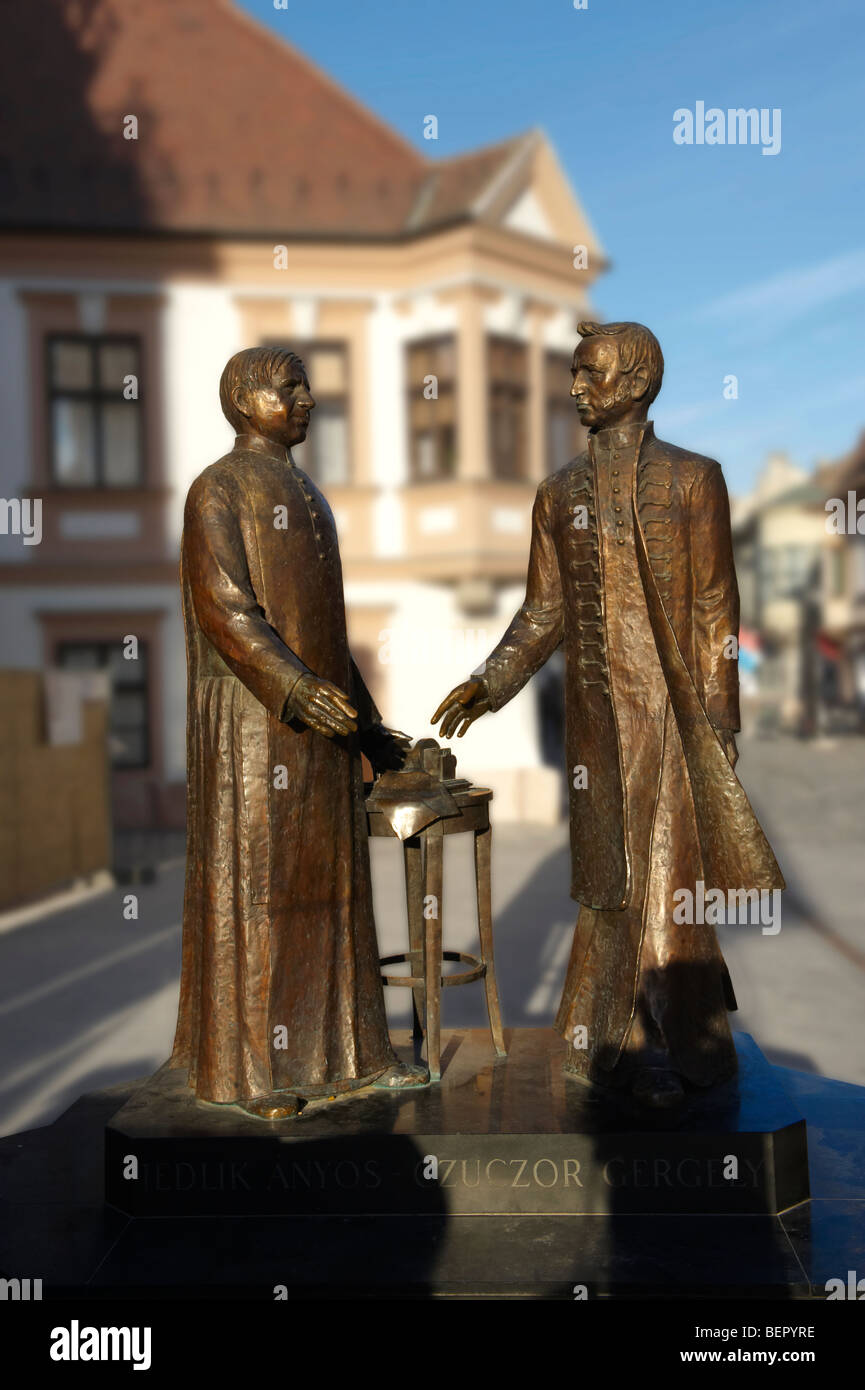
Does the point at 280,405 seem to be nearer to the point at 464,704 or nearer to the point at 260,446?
the point at 260,446

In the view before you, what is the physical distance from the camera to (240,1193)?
3.35m

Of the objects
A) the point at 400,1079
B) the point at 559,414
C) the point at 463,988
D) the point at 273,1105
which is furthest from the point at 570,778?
the point at 559,414

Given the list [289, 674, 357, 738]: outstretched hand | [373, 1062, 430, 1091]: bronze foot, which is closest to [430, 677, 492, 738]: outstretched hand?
[289, 674, 357, 738]: outstretched hand

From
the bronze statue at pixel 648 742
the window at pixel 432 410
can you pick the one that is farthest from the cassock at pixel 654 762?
the window at pixel 432 410

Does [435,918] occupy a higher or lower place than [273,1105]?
higher

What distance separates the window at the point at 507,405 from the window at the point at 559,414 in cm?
37

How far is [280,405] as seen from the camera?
3783 mm

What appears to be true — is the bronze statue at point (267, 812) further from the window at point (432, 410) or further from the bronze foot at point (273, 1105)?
the window at point (432, 410)

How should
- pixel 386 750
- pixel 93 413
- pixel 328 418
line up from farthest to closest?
pixel 328 418 → pixel 93 413 → pixel 386 750

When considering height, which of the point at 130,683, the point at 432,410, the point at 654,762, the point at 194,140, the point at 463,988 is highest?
the point at 194,140

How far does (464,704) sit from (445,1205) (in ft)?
4.70
